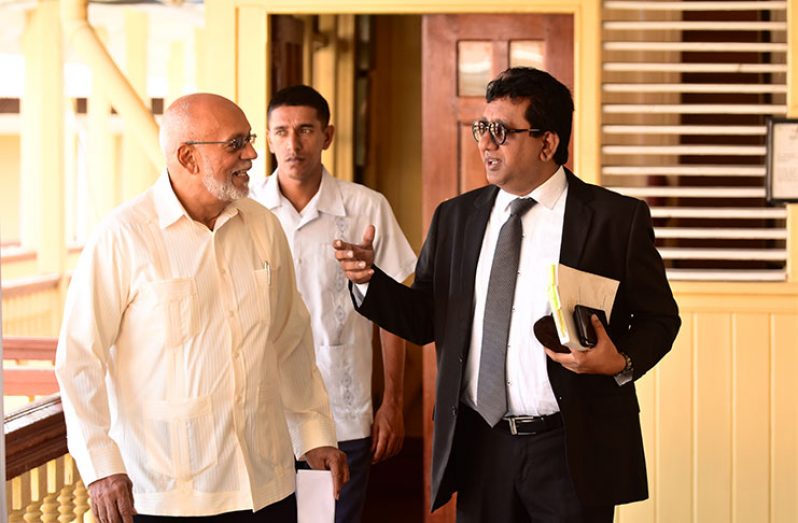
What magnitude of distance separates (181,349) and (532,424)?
2.74ft

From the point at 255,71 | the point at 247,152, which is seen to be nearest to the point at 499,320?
the point at 247,152

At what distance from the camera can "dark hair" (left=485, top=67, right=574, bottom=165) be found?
2869 millimetres

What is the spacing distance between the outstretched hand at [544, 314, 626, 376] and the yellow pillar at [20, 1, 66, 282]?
24.1 ft

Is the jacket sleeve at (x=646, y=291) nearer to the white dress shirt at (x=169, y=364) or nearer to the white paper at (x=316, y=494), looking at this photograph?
the white paper at (x=316, y=494)

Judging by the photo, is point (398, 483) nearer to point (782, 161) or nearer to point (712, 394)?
point (712, 394)

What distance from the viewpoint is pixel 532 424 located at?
9.06 feet

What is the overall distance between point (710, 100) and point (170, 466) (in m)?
3.67

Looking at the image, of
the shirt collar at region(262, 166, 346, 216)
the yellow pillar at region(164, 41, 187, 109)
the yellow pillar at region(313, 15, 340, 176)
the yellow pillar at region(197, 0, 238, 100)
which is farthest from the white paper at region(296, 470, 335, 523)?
the yellow pillar at region(164, 41, 187, 109)

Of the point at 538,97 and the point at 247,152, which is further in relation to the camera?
the point at 538,97

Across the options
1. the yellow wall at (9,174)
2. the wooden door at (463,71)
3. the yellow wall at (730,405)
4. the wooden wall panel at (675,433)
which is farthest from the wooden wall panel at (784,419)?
the yellow wall at (9,174)

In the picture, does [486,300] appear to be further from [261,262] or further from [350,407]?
[350,407]

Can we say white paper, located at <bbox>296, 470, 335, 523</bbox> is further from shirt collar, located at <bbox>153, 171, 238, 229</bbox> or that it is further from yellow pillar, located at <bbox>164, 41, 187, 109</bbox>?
yellow pillar, located at <bbox>164, 41, 187, 109</bbox>

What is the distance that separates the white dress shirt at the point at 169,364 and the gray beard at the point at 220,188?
0.21ft

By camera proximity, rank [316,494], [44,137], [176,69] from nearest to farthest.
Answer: [316,494] → [44,137] → [176,69]
